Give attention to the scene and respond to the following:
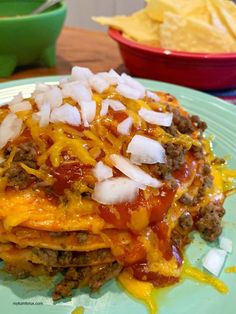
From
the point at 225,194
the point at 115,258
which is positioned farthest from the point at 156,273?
the point at 225,194

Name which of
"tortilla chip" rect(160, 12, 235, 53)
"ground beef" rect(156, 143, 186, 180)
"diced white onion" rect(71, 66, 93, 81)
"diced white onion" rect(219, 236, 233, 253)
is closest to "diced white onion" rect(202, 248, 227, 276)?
"diced white onion" rect(219, 236, 233, 253)

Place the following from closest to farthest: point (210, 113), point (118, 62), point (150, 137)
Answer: point (150, 137)
point (210, 113)
point (118, 62)

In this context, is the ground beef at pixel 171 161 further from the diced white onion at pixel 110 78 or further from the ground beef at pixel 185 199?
the diced white onion at pixel 110 78

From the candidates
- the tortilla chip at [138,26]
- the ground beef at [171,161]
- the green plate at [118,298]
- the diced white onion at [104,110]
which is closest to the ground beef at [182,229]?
the green plate at [118,298]

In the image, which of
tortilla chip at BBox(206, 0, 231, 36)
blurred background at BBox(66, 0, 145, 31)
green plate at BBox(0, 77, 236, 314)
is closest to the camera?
green plate at BBox(0, 77, 236, 314)

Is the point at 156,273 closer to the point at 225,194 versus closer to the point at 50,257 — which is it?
the point at 50,257

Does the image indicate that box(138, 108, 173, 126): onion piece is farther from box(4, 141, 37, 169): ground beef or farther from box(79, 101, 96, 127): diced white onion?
box(4, 141, 37, 169): ground beef
